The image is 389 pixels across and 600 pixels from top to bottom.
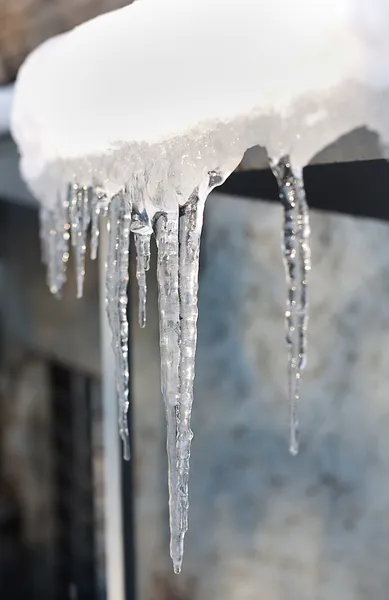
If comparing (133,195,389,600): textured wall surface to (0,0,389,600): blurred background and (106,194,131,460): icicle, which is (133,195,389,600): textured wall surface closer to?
(0,0,389,600): blurred background

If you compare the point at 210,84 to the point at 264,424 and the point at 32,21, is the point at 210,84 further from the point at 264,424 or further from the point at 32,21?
the point at 264,424

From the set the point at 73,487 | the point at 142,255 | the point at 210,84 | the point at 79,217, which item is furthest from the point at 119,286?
the point at 73,487

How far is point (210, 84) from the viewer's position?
1.73 ft

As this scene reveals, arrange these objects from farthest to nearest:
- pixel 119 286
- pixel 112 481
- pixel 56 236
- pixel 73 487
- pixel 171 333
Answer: pixel 73 487 < pixel 112 481 < pixel 56 236 < pixel 119 286 < pixel 171 333

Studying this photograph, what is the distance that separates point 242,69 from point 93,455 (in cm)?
127

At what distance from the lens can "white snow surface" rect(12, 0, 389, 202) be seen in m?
0.45

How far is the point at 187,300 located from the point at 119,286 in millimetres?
191

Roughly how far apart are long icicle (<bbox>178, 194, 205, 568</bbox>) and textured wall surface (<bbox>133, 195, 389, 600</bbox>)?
54cm

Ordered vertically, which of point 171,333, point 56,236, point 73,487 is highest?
point 56,236

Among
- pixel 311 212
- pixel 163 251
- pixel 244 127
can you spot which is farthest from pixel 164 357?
pixel 311 212

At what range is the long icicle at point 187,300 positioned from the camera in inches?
23.6

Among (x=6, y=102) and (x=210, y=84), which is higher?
(x=6, y=102)

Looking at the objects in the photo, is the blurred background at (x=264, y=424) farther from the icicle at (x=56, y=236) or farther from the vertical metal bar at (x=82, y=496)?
the vertical metal bar at (x=82, y=496)

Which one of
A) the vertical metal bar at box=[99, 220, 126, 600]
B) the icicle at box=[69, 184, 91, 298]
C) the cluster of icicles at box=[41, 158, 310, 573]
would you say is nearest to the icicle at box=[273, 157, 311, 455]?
the cluster of icicles at box=[41, 158, 310, 573]
